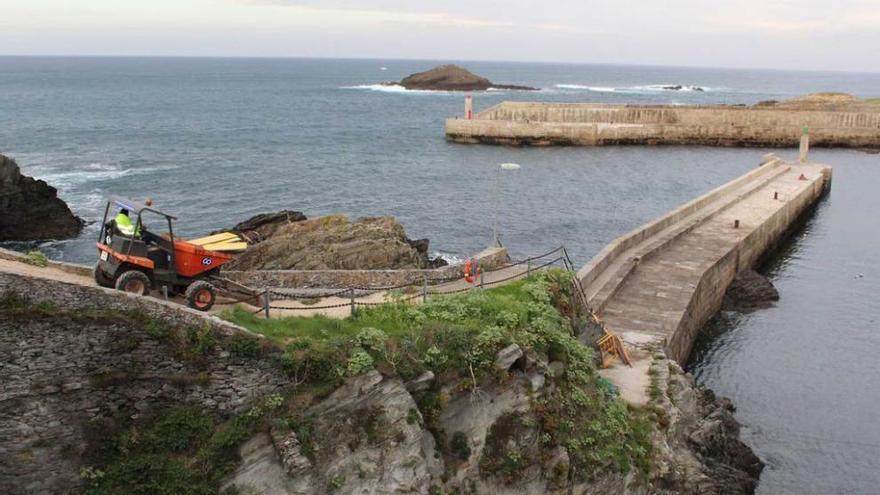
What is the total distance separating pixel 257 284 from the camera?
61.4 feet

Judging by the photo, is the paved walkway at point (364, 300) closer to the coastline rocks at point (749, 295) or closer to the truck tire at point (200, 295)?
the truck tire at point (200, 295)

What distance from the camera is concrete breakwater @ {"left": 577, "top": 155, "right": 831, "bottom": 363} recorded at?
24.2 m

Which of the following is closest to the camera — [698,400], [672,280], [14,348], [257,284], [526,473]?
[14,348]

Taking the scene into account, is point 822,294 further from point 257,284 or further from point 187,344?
point 187,344

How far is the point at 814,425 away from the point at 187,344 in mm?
18299

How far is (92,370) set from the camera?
1139cm

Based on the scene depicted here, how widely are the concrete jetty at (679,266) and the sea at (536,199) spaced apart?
1.68 metres

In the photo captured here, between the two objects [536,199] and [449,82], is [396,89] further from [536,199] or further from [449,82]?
[536,199]

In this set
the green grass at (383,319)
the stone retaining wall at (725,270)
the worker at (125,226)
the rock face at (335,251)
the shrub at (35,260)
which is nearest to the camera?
the green grass at (383,319)

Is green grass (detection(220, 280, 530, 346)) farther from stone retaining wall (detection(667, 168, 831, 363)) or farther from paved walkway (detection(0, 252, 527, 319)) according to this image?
stone retaining wall (detection(667, 168, 831, 363))

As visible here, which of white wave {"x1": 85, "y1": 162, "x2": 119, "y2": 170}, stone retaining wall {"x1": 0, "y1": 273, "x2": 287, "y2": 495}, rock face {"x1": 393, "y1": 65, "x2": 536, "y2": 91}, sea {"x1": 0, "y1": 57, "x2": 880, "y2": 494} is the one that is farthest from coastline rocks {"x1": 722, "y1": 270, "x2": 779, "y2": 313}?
rock face {"x1": 393, "y1": 65, "x2": 536, "y2": 91}

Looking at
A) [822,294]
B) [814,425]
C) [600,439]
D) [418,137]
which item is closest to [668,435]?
[600,439]

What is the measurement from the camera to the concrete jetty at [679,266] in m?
23.6

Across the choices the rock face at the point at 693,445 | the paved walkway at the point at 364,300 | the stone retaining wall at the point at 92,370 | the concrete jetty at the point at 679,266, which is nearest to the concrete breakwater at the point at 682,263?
the concrete jetty at the point at 679,266
